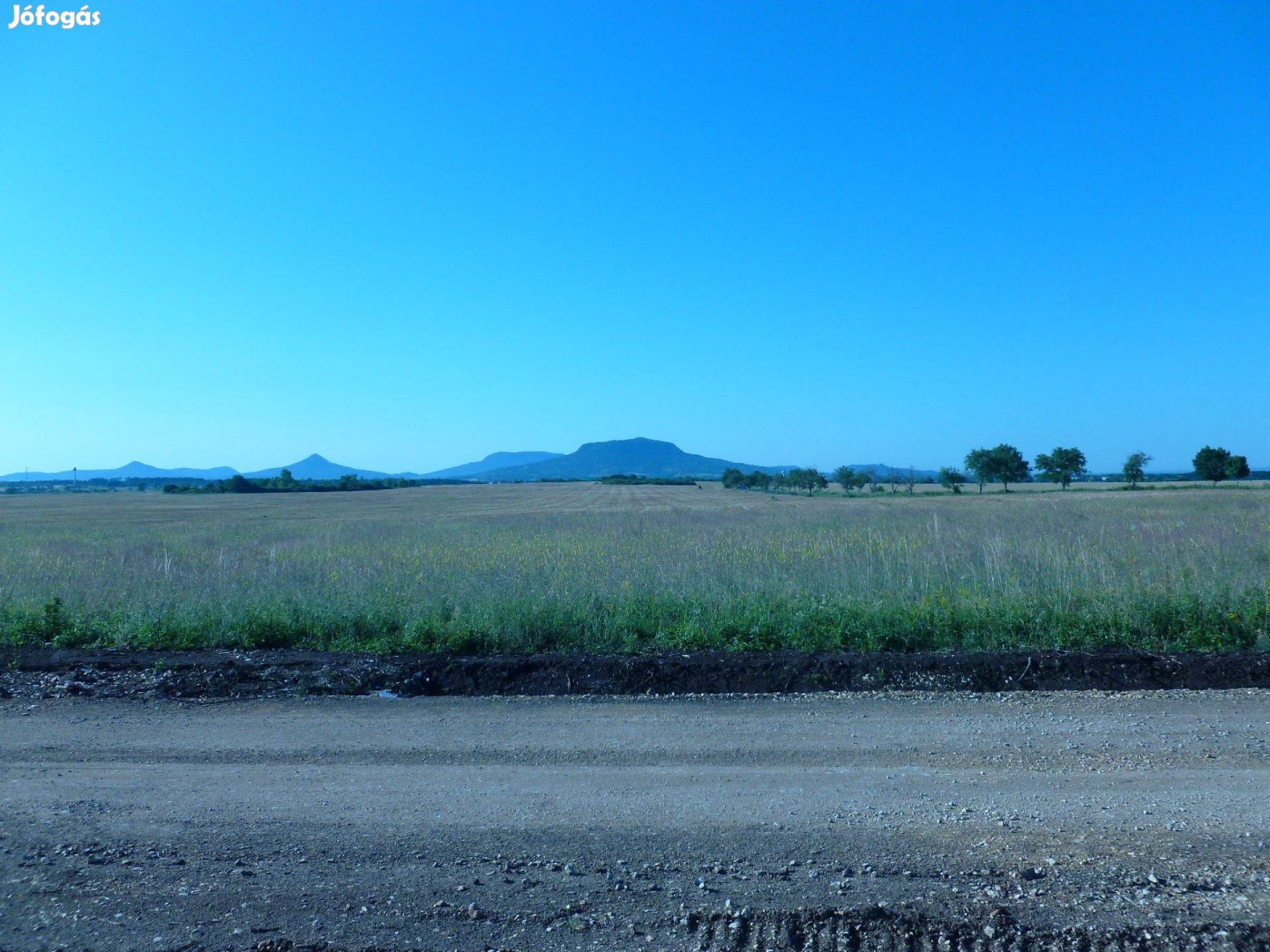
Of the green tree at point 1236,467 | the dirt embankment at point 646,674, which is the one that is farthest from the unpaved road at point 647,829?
the green tree at point 1236,467

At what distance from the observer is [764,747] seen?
21.6 ft

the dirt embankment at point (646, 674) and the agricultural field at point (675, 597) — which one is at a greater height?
the agricultural field at point (675, 597)

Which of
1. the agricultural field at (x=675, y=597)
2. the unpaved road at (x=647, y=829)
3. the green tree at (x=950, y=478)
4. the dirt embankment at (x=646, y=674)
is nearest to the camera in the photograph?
the unpaved road at (x=647, y=829)

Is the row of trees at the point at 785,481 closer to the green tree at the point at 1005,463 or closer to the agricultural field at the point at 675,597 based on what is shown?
the green tree at the point at 1005,463

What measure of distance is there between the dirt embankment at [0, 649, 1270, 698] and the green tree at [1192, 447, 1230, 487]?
394 ft

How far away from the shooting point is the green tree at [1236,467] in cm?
11131

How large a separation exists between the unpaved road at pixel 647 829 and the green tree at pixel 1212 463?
124 metres

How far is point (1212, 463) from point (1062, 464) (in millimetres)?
17996

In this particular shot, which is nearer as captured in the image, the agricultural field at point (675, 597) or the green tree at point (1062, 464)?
the agricultural field at point (675, 597)

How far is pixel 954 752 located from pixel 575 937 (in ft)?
11.7

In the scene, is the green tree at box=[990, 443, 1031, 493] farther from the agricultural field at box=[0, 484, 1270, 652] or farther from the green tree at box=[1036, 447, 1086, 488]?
the agricultural field at box=[0, 484, 1270, 652]

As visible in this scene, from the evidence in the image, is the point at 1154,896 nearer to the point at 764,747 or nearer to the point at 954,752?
the point at 954,752

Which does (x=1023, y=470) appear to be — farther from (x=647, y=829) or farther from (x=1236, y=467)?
(x=647, y=829)

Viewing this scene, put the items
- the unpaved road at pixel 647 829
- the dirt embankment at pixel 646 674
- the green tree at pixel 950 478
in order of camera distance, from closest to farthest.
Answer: the unpaved road at pixel 647 829 < the dirt embankment at pixel 646 674 < the green tree at pixel 950 478
